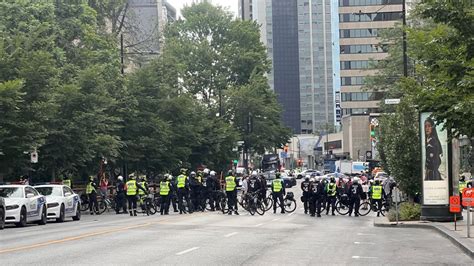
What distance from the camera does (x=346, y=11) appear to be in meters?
132

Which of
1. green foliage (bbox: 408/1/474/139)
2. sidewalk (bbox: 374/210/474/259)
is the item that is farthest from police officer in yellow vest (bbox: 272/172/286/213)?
green foliage (bbox: 408/1/474/139)

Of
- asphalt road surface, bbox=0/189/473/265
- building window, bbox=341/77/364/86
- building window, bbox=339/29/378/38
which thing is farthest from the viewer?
building window, bbox=341/77/364/86

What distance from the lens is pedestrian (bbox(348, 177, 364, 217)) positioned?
37625 millimetres

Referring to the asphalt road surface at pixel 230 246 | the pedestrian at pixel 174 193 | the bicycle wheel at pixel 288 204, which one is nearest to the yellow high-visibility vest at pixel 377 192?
the bicycle wheel at pixel 288 204

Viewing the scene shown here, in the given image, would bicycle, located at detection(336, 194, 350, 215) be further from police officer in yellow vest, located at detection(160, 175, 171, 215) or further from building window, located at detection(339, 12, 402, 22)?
building window, located at detection(339, 12, 402, 22)

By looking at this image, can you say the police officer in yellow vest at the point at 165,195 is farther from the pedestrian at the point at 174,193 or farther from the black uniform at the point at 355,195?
the black uniform at the point at 355,195

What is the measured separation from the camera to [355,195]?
38.1 m

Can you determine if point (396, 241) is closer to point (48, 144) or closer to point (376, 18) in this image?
point (48, 144)

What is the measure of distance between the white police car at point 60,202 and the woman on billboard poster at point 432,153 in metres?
14.5

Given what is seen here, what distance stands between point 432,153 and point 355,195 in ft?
31.3

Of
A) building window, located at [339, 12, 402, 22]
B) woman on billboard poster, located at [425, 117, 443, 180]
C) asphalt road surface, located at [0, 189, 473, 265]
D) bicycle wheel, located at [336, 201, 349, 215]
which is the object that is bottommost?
bicycle wheel, located at [336, 201, 349, 215]

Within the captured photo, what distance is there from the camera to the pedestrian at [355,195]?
37625 mm

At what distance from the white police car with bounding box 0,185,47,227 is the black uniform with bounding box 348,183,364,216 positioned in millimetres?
14074

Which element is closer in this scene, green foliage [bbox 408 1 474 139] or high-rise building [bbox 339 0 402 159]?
green foliage [bbox 408 1 474 139]
